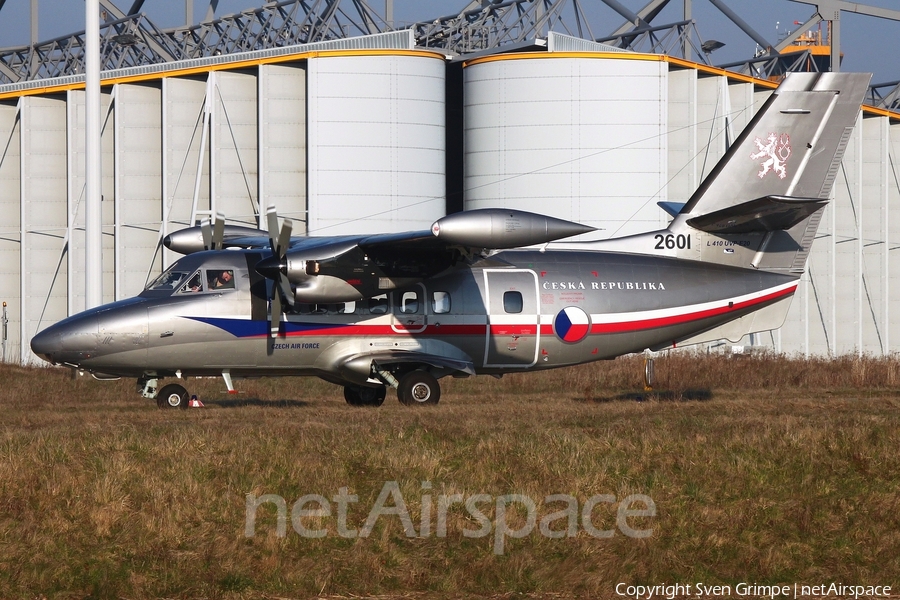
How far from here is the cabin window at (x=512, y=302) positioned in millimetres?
23375

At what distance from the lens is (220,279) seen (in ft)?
71.7

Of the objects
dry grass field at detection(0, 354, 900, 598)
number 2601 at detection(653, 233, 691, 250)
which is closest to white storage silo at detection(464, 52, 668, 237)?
number 2601 at detection(653, 233, 691, 250)

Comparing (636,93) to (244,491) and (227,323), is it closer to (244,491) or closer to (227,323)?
(227,323)

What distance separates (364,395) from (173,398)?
4.20m

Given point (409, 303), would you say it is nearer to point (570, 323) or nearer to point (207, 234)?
point (570, 323)

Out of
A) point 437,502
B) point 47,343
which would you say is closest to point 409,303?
point 47,343

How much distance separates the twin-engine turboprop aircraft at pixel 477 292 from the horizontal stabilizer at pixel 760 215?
5 centimetres

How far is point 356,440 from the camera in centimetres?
1538

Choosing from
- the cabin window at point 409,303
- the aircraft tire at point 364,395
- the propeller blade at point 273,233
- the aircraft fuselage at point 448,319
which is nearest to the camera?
the aircraft fuselage at point 448,319

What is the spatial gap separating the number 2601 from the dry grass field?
6726 millimetres

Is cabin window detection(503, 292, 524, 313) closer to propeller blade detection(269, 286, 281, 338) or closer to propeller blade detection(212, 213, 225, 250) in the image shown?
propeller blade detection(269, 286, 281, 338)

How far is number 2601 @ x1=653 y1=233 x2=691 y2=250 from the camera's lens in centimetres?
2464

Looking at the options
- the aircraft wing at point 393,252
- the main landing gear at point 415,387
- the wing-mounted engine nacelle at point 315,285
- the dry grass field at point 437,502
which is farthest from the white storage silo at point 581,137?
the dry grass field at point 437,502

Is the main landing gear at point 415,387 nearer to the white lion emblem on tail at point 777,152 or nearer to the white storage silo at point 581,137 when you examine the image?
the white lion emblem on tail at point 777,152
